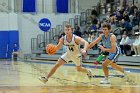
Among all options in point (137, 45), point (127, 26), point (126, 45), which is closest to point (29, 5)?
point (127, 26)

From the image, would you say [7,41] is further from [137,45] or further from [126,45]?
[137,45]

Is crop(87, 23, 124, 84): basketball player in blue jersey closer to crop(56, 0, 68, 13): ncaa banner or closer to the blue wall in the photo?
the blue wall

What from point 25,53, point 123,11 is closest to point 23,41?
point 25,53

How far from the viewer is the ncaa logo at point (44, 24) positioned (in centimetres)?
3253

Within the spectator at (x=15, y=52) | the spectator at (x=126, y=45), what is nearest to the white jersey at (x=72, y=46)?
the spectator at (x=126, y=45)

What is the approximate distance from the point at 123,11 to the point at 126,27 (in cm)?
A: 294

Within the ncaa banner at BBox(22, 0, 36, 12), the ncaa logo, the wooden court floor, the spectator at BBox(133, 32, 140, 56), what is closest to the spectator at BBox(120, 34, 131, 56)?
the spectator at BBox(133, 32, 140, 56)

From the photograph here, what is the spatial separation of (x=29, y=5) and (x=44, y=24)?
12.4 ft

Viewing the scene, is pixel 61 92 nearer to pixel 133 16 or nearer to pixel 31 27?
pixel 133 16

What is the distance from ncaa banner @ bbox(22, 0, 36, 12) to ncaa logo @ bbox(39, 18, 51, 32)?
2567 millimetres

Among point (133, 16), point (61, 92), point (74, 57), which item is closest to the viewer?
point (61, 92)

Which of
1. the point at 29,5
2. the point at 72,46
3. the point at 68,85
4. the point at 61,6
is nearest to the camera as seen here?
the point at 68,85

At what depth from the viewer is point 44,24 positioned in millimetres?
34031

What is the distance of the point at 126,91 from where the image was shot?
9.56 meters
